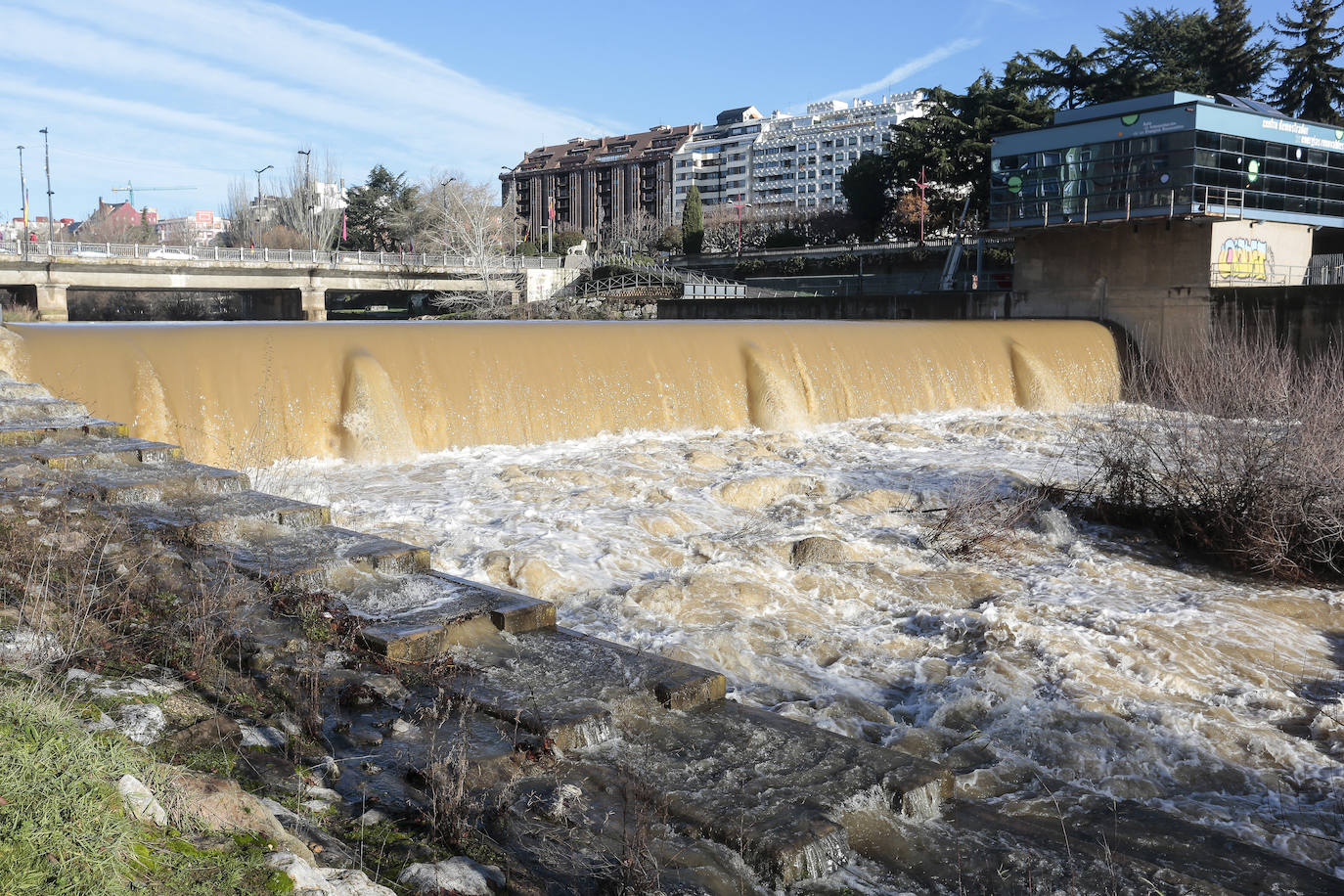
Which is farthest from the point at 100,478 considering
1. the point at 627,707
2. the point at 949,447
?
the point at 949,447

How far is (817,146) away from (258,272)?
100091 millimetres

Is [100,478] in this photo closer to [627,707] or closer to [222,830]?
[627,707]

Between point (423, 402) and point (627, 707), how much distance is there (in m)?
10.6

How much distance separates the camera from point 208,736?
12.4 ft

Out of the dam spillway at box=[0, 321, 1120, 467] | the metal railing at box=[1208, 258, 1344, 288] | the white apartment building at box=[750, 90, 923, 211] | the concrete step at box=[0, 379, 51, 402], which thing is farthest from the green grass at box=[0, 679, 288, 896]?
the white apartment building at box=[750, 90, 923, 211]

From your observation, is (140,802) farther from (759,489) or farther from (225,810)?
(759,489)

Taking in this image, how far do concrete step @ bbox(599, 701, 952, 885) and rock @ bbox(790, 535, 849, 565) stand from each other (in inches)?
190

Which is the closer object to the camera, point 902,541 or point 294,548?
point 294,548

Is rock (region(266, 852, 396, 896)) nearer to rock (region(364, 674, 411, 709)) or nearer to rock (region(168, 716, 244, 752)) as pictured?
rock (region(168, 716, 244, 752))

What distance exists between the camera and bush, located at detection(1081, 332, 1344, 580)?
9.52 m

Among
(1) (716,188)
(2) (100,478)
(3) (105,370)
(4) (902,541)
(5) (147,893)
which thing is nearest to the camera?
(5) (147,893)

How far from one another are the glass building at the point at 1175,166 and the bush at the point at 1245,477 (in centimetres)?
1607

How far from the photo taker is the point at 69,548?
223 inches

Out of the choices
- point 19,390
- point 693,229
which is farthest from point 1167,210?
point 693,229
